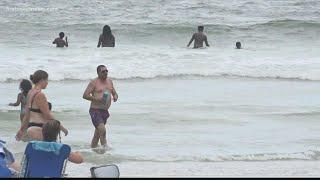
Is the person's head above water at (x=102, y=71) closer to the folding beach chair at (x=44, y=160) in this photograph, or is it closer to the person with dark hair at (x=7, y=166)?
the person with dark hair at (x=7, y=166)

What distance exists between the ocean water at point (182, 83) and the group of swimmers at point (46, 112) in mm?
480

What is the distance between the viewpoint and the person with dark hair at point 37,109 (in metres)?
8.69

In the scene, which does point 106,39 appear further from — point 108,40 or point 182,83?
point 182,83

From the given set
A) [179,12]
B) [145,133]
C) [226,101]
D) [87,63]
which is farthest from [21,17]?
[145,133]

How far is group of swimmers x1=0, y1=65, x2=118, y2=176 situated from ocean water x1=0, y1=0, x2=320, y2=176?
0.48 metres

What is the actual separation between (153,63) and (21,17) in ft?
51.5

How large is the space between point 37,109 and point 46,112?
132mm

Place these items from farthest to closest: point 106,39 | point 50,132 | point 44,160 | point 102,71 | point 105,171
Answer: point 106,39 → point 102,71 → point 50,132 → point 44,160 → point 105,171

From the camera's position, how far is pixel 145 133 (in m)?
11.8

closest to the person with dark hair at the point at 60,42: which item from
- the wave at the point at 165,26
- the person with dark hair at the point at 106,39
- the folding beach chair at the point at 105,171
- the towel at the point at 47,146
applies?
the person with dark hair at the point at 106,39

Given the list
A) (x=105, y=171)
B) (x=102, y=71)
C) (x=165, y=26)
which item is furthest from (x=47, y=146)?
(x=165, y=26)

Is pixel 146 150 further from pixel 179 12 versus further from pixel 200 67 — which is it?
pixel 179 12

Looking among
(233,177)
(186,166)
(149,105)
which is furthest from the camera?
(149,105)

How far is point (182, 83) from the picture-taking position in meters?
18.0
